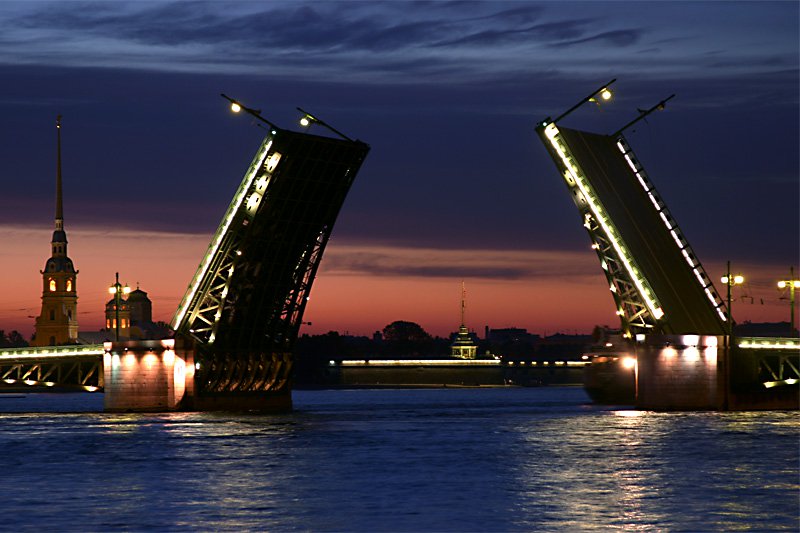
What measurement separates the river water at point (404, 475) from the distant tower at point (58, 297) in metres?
115

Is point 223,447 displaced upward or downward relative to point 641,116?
downward

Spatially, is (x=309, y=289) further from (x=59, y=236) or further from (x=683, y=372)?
(x=59, y=236)

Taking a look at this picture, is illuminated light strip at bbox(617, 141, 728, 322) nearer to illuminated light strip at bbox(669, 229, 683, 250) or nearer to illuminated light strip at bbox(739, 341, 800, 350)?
illuminated light strip at bbox(669, 229, 683, 250)

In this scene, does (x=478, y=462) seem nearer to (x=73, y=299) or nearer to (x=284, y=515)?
(x=284, y=515)

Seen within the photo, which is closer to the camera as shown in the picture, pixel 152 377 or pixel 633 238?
pixel 633 238

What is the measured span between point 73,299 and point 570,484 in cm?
15104

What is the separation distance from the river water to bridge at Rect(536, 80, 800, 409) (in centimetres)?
176

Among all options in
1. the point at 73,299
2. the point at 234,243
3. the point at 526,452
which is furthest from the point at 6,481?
the point at 73,299

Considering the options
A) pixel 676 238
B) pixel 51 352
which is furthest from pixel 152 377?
pixel 676 238

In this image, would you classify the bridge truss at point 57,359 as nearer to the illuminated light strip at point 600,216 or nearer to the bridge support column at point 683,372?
the illuminated light strip at point 600,216

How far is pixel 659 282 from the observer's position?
213ft

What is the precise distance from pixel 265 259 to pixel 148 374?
7.87 meters

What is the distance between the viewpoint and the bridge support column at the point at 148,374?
6544 centimetres

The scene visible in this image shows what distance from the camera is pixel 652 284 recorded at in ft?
211
